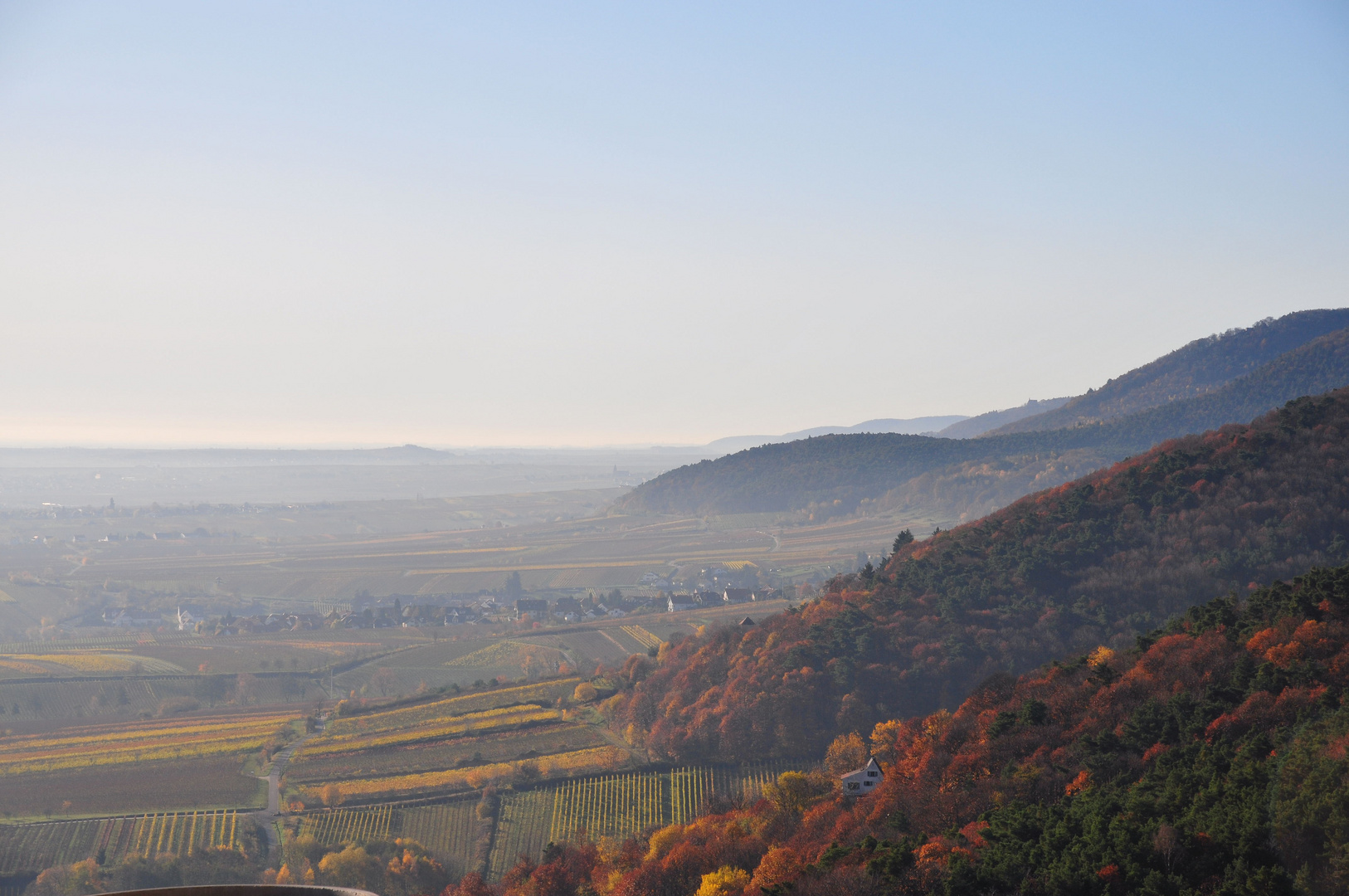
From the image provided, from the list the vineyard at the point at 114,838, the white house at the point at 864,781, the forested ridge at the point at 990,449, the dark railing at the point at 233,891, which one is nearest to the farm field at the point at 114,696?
the vineyard at the point at 114,838

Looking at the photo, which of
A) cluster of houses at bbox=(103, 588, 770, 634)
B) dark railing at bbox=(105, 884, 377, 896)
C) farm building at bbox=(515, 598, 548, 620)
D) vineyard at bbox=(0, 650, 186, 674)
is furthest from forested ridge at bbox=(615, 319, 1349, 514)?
dark railing at bbox=(105, 884, 377, 896)

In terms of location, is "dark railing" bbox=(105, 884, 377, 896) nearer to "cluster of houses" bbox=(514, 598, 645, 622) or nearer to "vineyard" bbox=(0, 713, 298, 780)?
"vineyard" bbox=(0, 713, 298, 780)

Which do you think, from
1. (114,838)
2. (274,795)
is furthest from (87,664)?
(114,838)

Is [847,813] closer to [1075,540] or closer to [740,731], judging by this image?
[740,731]

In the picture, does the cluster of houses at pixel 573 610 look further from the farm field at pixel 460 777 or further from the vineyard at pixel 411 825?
the vineyard at pixel 411 825

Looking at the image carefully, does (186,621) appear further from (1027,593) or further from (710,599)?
(1027,593)
